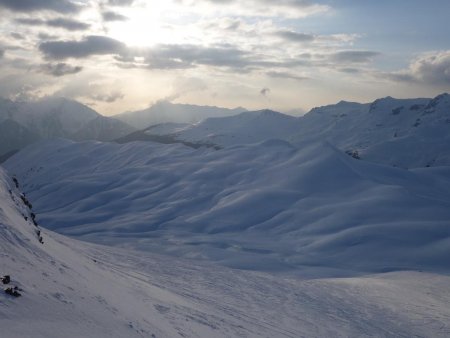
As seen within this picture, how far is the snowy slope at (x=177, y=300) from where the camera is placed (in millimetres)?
12148

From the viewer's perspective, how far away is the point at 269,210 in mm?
82188

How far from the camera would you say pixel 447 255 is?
52844 mm

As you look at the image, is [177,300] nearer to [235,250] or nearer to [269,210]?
[235,250]

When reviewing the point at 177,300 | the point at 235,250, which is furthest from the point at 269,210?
the point at 177,300

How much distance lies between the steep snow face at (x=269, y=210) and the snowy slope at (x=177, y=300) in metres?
15.8

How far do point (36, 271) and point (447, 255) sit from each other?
49298 mm

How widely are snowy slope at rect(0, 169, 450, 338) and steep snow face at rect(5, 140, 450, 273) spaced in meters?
15.8

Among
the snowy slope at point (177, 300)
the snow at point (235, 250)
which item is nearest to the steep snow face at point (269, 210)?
the snow at point (235, 250)

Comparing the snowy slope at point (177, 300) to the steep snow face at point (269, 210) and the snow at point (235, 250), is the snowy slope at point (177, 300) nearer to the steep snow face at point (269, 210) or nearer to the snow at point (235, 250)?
the snow at point (235, 250)

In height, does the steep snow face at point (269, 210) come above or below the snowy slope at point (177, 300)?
below

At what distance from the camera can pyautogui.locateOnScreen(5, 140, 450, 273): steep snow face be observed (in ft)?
186

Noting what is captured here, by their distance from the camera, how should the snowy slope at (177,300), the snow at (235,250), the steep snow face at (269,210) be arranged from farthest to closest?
the steep snow face at (269,210) < the snow at (235,250) < the snowy slope at (177,300)

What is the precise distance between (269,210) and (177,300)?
6197 cm

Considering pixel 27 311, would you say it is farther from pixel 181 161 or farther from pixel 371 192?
pixel 181 161
